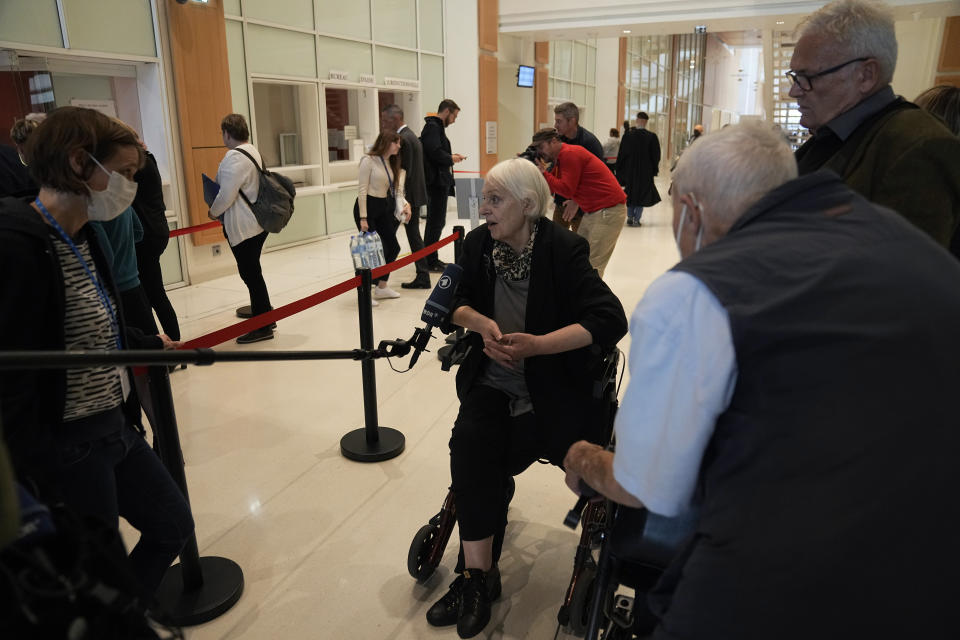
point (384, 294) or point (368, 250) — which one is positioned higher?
point (368, 250)

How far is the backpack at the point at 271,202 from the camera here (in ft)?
16.6

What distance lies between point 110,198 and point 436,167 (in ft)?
19.1

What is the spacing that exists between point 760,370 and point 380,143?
5585mm

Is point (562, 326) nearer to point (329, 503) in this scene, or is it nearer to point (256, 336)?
point (329, 503)

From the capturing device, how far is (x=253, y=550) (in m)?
2.72

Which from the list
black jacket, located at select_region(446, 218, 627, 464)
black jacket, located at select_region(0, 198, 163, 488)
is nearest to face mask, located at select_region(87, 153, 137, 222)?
black jacket, located at select_region(0, 198, 163, 488)

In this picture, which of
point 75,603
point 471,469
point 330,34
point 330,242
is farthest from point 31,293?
point 330,34

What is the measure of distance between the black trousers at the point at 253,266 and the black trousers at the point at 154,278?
0.68 m

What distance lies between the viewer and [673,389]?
108cm

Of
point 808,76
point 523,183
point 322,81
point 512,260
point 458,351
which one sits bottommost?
point 458,351

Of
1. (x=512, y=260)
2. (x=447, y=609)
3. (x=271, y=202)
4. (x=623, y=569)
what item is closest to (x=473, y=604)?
(x=447, y=609)

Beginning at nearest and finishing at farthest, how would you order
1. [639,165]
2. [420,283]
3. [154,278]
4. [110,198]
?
[110,198] → [154,278] → [420,283] → [639,165]

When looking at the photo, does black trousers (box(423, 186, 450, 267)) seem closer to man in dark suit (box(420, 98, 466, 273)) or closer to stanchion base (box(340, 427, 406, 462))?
man in dark suit (box(420, 98, 466, 273))

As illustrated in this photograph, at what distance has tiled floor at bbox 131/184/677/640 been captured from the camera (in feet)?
7.74
